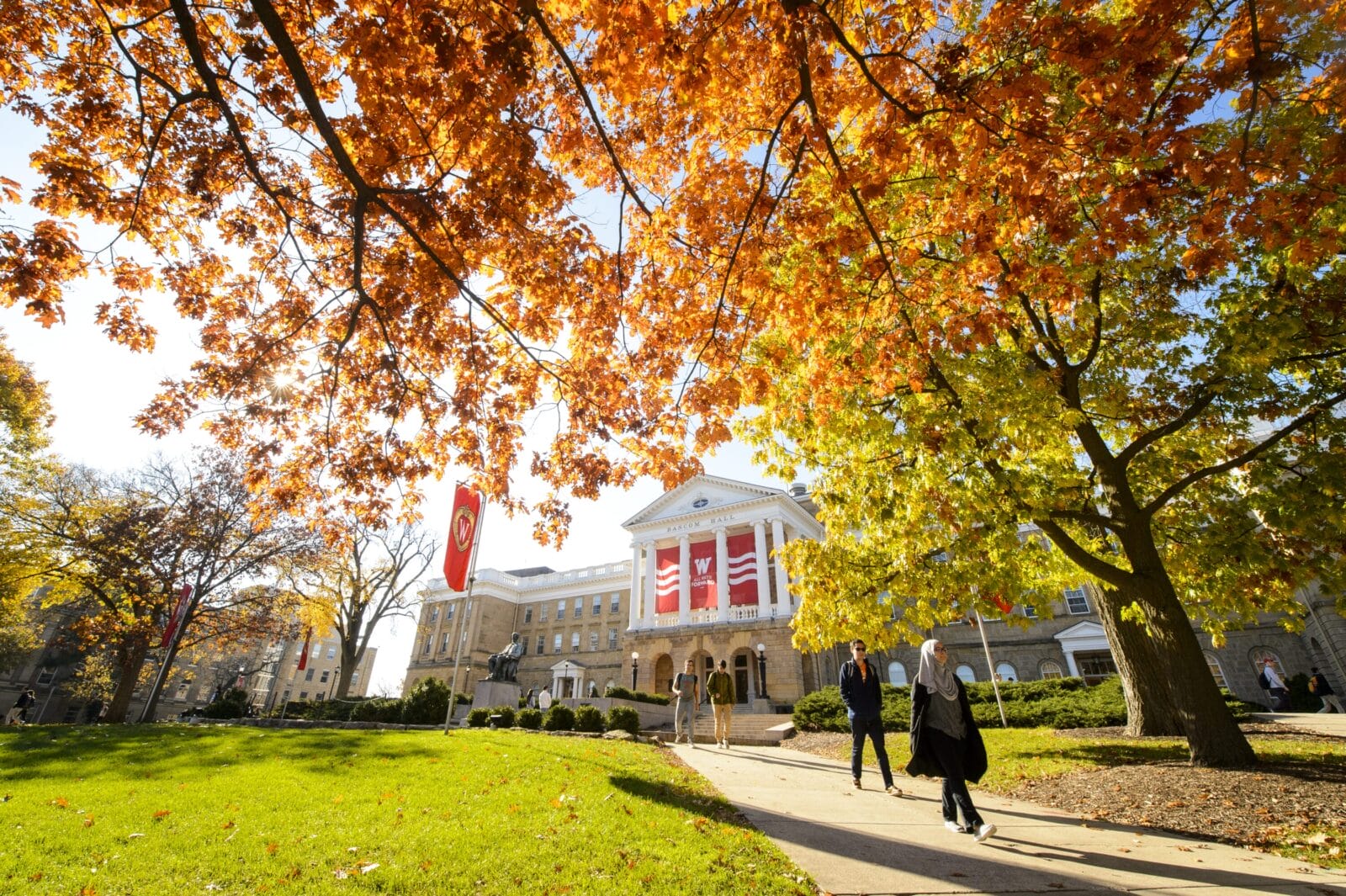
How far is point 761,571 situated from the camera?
33438 millimetres

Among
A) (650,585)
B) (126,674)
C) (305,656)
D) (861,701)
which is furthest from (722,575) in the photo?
(861,701)

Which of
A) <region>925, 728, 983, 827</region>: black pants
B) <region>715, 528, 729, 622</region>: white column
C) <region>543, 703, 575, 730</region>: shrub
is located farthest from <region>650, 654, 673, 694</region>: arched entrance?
<region>925, 728, 983, 827</region>: black pants

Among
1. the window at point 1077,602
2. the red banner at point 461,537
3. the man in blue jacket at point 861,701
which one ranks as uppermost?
the window at point 1077,602

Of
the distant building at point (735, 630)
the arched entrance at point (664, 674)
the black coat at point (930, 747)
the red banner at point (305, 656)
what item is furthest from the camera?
the arched entrance at point (664, 674)

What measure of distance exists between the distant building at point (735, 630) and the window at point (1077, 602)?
0.23 feet

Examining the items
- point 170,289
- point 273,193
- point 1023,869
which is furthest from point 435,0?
point 1023,869

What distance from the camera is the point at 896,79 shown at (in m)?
5.27

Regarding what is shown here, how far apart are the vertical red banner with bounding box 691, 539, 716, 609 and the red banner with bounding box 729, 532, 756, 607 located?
1.18 metres

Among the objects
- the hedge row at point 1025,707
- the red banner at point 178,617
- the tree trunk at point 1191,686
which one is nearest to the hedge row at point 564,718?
the hedge row at point 1025,707

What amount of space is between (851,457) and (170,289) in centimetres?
1010

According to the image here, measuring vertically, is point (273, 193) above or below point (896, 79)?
A: below

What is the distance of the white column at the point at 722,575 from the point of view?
33625 millimetres

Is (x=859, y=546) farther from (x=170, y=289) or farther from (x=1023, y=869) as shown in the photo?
(x=170, y=289)

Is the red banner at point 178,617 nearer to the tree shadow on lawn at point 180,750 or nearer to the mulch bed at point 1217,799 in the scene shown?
the tree shadow on lawn at point 180,750
